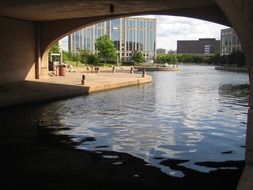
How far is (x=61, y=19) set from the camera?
1304 inches

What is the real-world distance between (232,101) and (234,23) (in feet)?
55.1

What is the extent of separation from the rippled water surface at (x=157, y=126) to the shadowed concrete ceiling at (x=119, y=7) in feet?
17.5

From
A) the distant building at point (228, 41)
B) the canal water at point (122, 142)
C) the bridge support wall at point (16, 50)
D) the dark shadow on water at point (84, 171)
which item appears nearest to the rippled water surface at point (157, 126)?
the canal water at point (122, 142)

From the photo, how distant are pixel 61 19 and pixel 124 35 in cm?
12924

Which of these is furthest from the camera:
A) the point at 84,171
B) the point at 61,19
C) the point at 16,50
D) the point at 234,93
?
the point at 61,19

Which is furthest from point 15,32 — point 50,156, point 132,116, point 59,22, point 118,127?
point 50,156

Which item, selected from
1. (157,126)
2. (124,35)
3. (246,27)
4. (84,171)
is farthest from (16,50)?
(124,35)

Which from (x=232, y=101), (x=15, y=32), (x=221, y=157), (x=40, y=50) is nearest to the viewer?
(x=221, y=157)

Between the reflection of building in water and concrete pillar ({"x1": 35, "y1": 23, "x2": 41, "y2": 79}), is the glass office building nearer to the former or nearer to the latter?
concrete pillar ({"x1": 35, "y1": 23, "x2": 41, "y2": 79})

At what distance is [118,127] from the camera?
15.5m

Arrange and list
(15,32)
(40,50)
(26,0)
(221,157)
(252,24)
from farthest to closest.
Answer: (40,50), (15,32), (26,0), (221,157), (252,24)

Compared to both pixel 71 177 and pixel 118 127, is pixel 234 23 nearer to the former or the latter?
pixel 71 177

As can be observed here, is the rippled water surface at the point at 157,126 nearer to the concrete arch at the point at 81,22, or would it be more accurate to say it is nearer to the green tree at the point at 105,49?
the concrete arch at the point at 81,22

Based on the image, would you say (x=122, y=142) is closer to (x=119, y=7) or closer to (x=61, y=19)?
(x=119, y=7)
